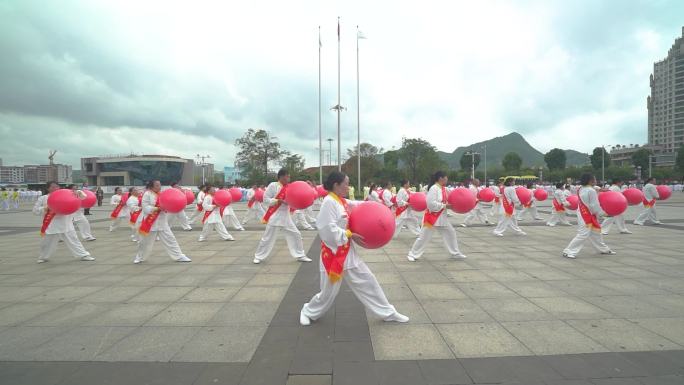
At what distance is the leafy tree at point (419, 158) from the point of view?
56.4 meters

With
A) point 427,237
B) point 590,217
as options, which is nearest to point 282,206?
point 427,237

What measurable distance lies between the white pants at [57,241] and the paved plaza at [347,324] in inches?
12.8

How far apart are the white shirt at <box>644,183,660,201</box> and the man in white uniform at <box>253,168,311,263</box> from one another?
1309cm

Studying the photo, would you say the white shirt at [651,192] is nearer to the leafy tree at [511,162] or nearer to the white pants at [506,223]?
the white pants at [506,223]

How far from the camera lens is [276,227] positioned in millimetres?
7551

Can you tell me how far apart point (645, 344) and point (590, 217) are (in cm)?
483

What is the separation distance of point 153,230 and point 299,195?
10.6 feet

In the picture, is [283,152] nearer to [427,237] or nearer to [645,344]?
[427,237]

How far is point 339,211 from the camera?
4.01m

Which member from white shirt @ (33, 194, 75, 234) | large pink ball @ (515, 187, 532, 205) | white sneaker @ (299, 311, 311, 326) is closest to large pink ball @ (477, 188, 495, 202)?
large pink ball @ (515, 187, 532, 205)

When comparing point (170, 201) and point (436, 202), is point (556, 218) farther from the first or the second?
point (170, 201)

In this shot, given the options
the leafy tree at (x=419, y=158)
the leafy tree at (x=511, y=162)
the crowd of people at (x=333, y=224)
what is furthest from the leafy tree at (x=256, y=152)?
the leafy tree at (x=511, y=162)

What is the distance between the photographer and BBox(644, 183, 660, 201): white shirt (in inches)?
508

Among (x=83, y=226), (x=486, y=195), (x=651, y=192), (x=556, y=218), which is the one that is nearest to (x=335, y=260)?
(x=486, y=195)
